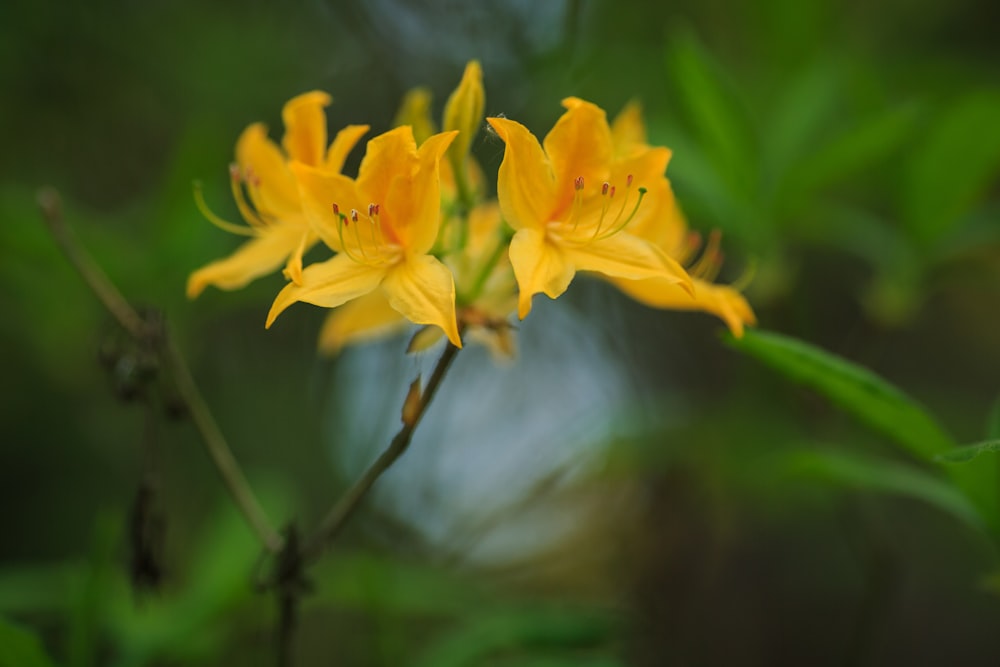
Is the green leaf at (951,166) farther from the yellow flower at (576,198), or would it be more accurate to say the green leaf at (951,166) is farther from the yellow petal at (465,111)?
the yellow petal at (465,111)

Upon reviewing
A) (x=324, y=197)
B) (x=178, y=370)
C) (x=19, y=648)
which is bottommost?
(x=19, y=648)

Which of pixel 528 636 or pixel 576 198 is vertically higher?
pixel 576 198

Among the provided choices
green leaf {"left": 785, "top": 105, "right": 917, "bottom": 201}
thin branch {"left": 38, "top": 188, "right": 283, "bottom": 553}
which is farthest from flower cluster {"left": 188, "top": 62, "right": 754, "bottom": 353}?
green leaf {"left": 785, "top": 105, "right": 917, "bottom": 201}

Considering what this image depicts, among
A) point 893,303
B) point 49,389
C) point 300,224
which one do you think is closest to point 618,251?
point 300,224

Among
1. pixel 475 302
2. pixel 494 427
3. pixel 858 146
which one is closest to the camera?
pixel 475 302

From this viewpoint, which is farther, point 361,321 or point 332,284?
point 361,321

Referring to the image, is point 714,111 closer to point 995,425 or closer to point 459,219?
point 459,219

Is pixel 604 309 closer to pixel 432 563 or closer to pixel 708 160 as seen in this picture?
pixel 432 563

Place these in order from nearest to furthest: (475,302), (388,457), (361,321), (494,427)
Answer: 1. (388,457)
2. (475,302)
3. (361,321)
4. (494,427)

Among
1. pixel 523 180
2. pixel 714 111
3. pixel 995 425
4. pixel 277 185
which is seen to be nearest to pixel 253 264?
pixel 277 185
